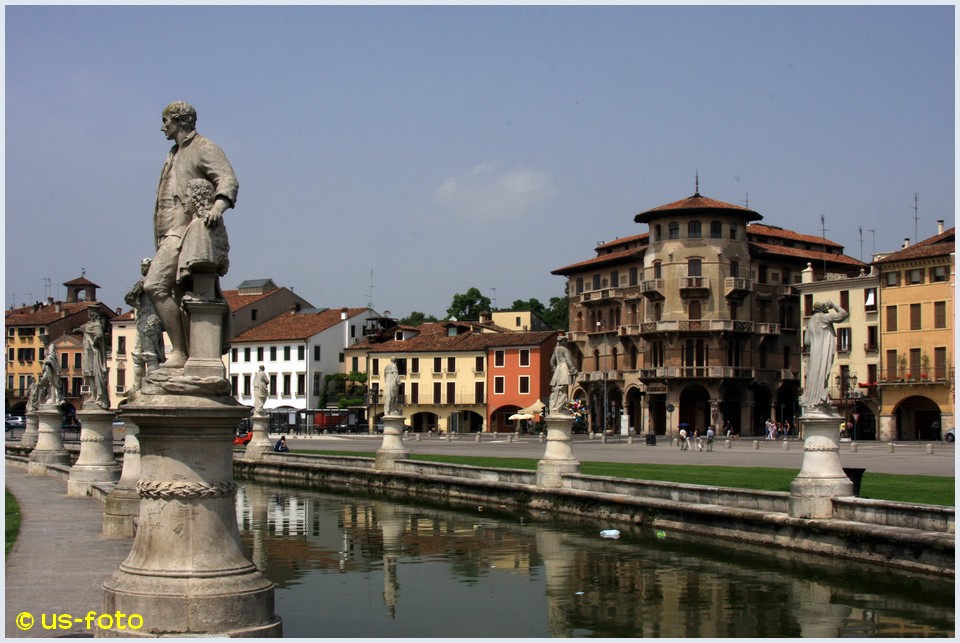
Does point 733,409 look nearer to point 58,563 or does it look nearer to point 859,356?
point 859,356

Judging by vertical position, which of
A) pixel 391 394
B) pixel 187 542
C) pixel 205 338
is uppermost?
pixel 205 338

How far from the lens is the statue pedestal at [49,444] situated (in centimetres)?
2884

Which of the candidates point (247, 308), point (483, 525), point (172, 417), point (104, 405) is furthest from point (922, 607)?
point (247, 308)

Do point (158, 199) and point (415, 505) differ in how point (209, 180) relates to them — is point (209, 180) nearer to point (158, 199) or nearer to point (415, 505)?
point (158, 199)

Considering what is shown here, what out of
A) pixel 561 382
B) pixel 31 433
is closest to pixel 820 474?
pixel 561 382

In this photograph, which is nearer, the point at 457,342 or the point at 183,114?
the point at 183,114

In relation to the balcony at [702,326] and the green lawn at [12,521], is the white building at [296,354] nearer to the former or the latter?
the balcony at [702,326]

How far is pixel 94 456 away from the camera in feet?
69.3

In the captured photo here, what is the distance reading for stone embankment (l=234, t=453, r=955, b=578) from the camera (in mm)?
14992

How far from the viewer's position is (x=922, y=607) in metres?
12.7

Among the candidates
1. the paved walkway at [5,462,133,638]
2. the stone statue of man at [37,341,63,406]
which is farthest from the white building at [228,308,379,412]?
the paved walkway at [5,462,133,638]

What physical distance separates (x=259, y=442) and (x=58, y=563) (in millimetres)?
27934

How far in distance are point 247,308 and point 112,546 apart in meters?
90.0

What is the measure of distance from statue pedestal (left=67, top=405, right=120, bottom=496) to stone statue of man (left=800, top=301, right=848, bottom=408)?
12.7m
